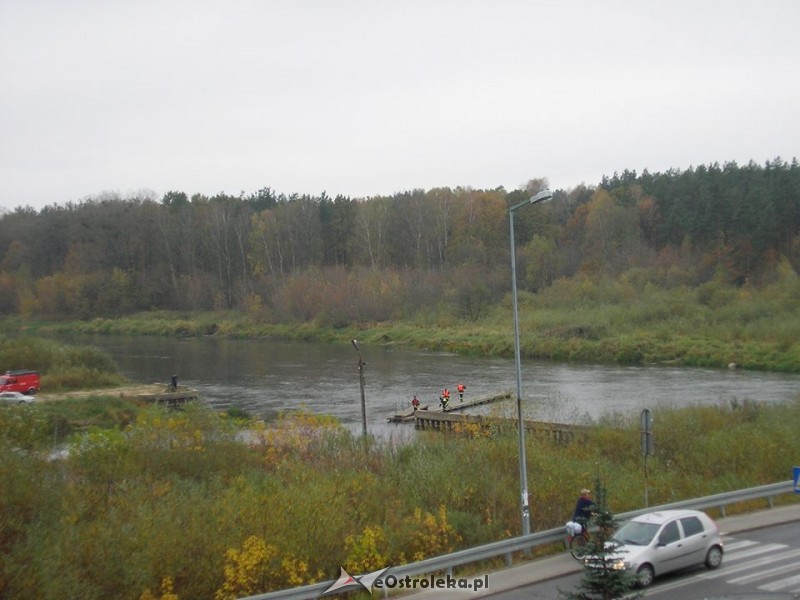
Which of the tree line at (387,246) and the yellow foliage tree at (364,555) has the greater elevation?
the tree line at (387,246)

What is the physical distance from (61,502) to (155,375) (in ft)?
150

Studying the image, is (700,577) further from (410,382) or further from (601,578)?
(410,382)

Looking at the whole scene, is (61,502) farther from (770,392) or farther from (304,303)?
(304,303)

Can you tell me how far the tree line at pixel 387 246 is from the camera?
86.1 meters

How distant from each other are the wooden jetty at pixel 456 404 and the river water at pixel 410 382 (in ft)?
2.42

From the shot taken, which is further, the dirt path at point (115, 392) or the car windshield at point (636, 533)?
the dirt path at point (115, 392)

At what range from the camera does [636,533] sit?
44.2 feet

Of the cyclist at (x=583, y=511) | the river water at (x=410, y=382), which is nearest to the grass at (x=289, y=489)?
the cyclist at (x=583, y=511)

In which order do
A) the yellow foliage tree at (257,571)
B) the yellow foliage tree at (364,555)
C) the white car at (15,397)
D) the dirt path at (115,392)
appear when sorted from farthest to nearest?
the dirt path at (115,392) < the white car at (15,397) < the yellow foliage tree at (364,555) < the yellow foliage tree at (257,571)

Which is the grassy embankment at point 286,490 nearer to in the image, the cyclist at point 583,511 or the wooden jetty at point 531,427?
the wooden jetty at point 531,427

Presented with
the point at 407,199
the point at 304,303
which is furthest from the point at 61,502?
the point at 407,199

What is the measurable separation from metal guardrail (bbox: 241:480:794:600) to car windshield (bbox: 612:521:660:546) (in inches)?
56.6

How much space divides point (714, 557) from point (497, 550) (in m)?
3.61

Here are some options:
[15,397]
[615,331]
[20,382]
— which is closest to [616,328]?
[615,331]
